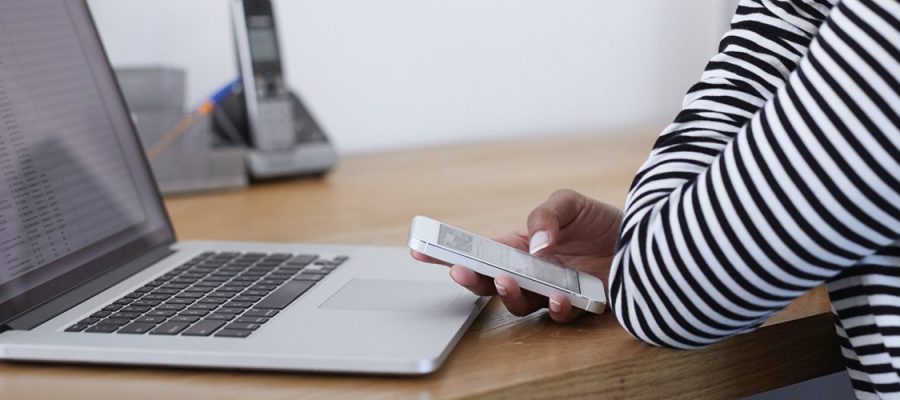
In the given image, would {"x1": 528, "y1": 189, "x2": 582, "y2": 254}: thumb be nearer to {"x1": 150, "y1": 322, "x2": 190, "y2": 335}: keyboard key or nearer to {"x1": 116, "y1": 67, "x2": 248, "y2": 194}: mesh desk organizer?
{"x1": 150, "y1": 322, "x2": 190, "y2": 335}: keyboard key

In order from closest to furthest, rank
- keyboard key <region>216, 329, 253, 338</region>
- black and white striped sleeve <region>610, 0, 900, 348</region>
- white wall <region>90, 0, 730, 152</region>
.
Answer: black and white striped sleeve <region>610, 0, 900, 348</region>
keyboard key <region>216, 329, 253, 338</region>
white wall <region>90, 0, 730, 152</region>

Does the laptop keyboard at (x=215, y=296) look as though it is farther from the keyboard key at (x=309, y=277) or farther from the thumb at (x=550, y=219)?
the thumb at (x=550, y=219)

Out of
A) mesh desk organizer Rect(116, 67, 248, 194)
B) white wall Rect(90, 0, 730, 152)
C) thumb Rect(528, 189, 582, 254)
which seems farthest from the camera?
white wall Rect(90, 0, 730, 152)

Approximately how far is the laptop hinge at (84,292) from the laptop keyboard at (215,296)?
0.03 meters

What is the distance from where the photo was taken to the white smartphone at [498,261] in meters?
0.62

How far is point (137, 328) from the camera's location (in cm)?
62

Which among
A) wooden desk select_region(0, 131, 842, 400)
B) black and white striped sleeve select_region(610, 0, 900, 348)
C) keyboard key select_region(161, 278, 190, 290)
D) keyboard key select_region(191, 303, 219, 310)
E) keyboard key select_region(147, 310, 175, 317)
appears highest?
black and white striped sleeve select_region(610, 0, 900, 348)

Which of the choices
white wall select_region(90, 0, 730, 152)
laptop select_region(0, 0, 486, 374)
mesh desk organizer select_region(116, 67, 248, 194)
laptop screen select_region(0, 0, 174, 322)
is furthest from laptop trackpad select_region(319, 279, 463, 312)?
white wall select_region(90, 0, 730, 152)

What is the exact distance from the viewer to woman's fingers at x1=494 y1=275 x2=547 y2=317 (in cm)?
63

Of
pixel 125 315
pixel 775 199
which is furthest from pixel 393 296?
pixel 775 199

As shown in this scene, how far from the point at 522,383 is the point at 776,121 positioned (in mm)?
196

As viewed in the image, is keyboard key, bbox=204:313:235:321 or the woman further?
keyboard key, bbox=204:313:235:321

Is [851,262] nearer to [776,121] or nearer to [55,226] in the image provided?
[776,121]

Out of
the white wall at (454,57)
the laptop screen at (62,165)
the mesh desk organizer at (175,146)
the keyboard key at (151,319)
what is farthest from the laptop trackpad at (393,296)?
the white wall at (454,57)
